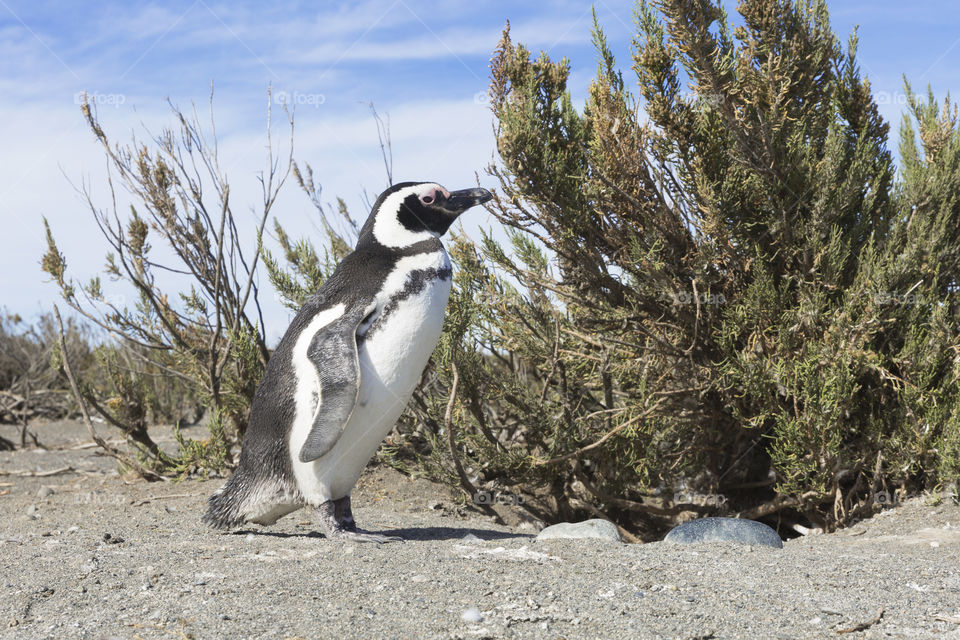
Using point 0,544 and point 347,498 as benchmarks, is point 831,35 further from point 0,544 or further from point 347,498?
point 0,544

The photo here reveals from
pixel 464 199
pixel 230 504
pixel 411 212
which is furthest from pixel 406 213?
pixel 230 504

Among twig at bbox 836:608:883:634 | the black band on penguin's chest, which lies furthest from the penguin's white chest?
twig at bbox 836:608:883:634

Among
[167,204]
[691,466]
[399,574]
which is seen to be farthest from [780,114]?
[167,204]

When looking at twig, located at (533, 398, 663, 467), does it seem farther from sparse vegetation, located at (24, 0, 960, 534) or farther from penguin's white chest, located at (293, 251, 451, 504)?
penguin's white chest, located at (293, 251, 451, 504)

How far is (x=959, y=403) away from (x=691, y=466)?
151cm

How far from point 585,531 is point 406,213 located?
172cm

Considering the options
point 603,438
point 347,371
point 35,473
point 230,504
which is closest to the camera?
point 347,371

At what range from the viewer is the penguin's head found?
3.77 m

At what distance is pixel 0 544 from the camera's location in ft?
12.3

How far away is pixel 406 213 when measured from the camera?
12.4ft

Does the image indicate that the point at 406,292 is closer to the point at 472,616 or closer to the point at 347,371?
the point at 347,371

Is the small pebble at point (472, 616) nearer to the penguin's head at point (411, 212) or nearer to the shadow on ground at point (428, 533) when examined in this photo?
the shadow on ground at point (428, 533)

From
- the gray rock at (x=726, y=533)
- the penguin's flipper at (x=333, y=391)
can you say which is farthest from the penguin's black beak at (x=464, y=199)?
the gray rock at (x=726, y=533)

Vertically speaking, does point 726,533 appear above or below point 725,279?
below
